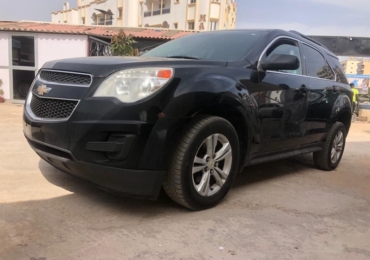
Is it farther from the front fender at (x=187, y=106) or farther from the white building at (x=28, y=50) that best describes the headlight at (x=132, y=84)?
the white building at (x=28, y=50)

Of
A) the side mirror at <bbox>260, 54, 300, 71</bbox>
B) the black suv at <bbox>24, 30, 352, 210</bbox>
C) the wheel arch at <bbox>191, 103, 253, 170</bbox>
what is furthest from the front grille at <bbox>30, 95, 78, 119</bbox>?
the side mirror at <bbox>260, 54, 300, 71</bbox>

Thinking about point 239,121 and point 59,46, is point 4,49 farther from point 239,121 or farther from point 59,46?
point 239,121

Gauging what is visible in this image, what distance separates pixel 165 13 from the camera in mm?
37469

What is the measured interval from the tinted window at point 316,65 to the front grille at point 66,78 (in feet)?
9.32

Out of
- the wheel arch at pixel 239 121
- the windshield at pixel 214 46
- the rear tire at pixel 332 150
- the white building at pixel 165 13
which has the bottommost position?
the rear tire at pixel 332 150

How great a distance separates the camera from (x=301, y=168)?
5195mm

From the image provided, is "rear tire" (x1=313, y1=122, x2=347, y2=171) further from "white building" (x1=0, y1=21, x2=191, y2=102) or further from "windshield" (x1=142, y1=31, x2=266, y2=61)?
"white building" (x1=0, y1=21, x2=191, y2=102)

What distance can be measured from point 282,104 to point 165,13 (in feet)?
118

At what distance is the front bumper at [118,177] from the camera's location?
2.67m

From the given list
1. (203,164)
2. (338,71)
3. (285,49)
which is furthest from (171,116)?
(338,71)

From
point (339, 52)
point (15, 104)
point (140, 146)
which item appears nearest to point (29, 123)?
point (140, 146)

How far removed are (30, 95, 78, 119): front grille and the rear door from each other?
2.80 meters

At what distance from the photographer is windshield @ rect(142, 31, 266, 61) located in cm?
361

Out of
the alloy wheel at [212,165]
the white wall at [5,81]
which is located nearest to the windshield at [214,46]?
the alloy wheel at [212,165]
